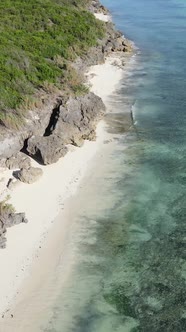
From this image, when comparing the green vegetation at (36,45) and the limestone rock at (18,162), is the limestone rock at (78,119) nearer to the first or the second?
the green vegetation at (36,45)

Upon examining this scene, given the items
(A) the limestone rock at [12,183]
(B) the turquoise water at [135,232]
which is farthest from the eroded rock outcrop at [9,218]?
(B) the turquoise water at [135,232]

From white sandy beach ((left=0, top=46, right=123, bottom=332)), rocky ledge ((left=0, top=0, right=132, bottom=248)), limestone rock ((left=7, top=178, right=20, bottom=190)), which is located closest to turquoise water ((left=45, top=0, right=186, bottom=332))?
white sandy beach ((left=0, top=46, right=123, bottom=332))

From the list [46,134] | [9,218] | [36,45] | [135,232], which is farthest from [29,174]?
[36,45]

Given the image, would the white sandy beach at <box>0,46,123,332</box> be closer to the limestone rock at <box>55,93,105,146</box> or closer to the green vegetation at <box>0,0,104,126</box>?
the limestone rock at <box>55,93,105,146</box>

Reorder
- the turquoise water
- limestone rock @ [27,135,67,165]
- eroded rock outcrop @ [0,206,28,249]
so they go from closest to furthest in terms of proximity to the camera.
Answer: the turquoise water
eroded rock outcrop @ [0,206,28,249]
limestone rock @ [27,135,67,165]

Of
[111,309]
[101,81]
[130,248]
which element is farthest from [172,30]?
[111,309]

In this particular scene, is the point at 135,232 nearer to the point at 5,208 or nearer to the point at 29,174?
the point at 5,208
